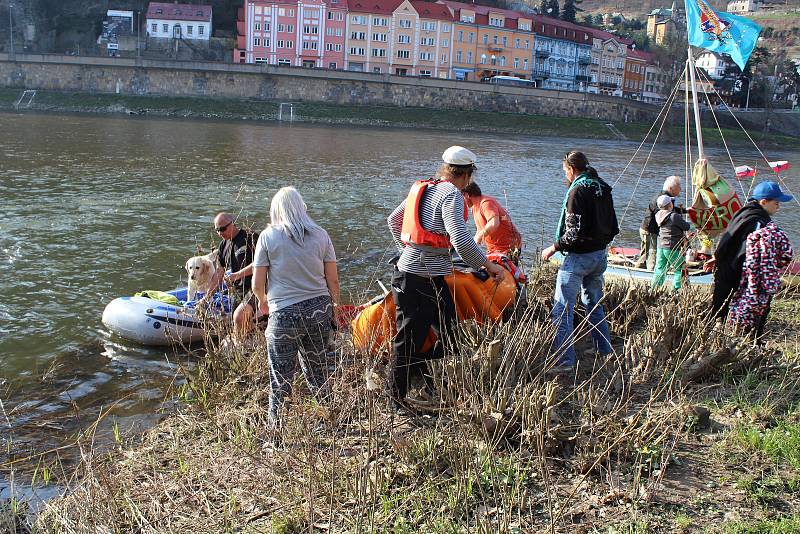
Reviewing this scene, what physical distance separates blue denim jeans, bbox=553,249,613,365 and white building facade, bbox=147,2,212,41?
85803mm

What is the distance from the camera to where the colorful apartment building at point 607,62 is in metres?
97.9

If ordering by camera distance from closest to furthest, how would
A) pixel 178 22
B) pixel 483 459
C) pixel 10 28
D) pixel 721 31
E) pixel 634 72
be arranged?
pixel 483 459 → pixel 721 31 → pixel 10 28 → pixel 178 22 → pixel 634 72

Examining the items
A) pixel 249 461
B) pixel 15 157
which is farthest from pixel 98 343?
pixel 15 157

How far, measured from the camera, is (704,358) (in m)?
5.62

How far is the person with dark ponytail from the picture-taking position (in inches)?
235

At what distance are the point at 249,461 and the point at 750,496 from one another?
2758mm

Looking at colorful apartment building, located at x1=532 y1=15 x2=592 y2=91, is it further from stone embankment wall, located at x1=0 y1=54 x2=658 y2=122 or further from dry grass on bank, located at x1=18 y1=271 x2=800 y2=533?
dry grass on bank, located at x1=18 y1=271 x2=800 y2=533

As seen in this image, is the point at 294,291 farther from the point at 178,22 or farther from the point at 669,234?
the point at 178,22

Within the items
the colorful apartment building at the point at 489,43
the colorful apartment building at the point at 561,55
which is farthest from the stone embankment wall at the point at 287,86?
the colorful apartment building at the point at 561,55

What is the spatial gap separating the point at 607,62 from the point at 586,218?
100m

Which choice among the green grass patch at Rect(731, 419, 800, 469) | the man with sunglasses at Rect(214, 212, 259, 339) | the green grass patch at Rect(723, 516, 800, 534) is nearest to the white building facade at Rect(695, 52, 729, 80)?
the man with sunglasses at Rect(214, 212, 259, 339)

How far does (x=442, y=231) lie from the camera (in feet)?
16.8

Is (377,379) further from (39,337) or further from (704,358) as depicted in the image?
(39,337)

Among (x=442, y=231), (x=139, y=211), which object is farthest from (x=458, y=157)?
(x=139, y=211)
